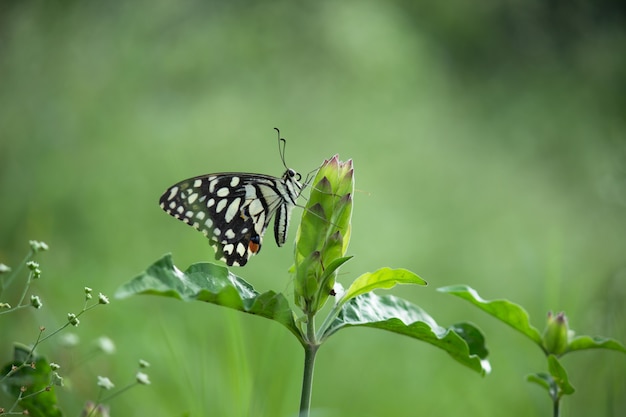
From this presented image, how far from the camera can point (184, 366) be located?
106 cm

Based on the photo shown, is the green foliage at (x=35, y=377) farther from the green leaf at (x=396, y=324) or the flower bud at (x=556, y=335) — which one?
the flower bud at (x=556, y=335)

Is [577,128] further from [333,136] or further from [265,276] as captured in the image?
[265,276]

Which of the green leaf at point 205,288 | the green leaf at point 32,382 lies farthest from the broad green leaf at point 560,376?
the green leaf at point 32,382

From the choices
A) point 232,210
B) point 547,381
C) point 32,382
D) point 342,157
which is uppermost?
point 342,157

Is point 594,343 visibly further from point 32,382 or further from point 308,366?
point 32,382

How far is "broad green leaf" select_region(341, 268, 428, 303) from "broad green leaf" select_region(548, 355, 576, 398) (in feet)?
0.79

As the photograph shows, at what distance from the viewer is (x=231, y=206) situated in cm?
133

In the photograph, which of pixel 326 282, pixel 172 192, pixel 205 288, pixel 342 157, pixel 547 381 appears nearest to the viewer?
pixel 205 288

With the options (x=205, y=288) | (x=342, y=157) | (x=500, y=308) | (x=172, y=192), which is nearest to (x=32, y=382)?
(x=205, y=288)

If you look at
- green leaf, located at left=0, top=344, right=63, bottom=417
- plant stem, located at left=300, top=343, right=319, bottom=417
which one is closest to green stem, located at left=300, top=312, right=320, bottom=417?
plant stem, located at left=300, top=343, right=319, bottom=417

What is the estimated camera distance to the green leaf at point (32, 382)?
0.81 m

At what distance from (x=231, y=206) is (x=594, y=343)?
73 centimetres

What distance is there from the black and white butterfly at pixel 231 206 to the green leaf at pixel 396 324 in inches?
16.0

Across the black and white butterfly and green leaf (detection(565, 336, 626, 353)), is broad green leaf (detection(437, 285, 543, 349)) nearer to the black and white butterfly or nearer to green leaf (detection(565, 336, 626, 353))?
green leaf (detection(565, 336, 626, 353))
